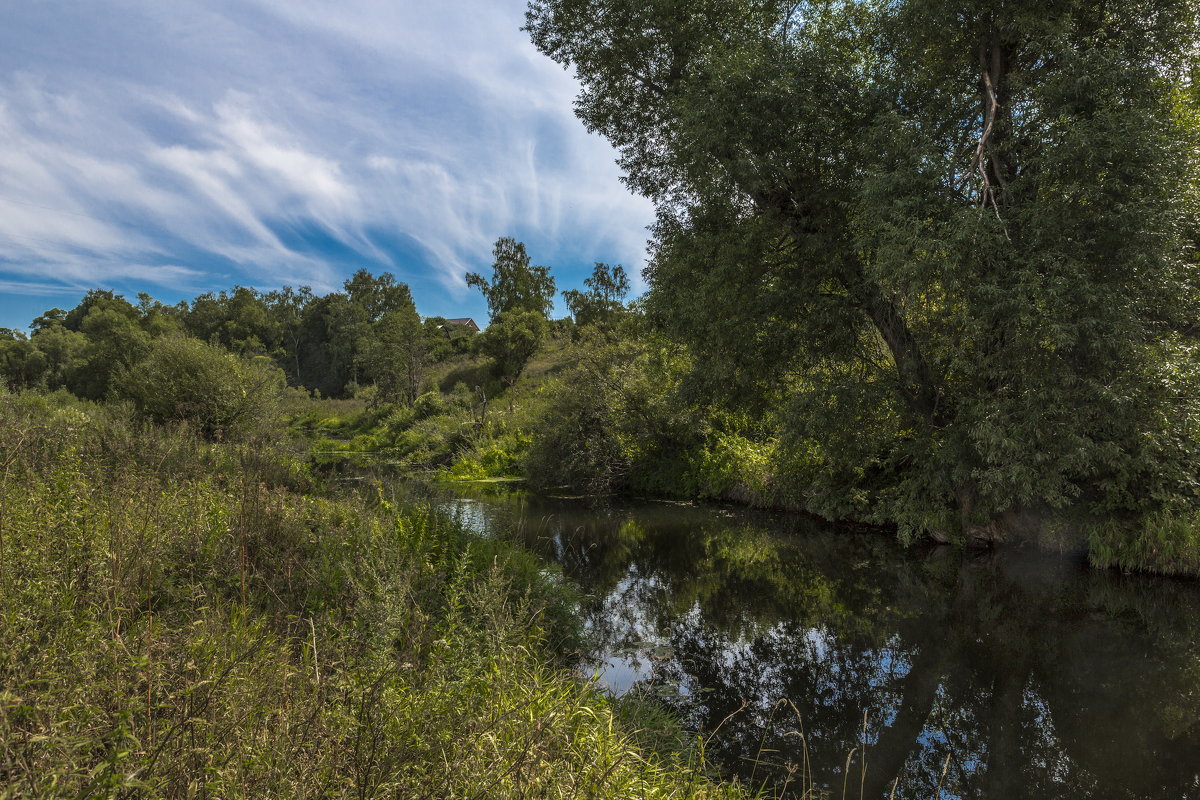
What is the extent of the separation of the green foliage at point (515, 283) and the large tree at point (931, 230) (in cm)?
4732

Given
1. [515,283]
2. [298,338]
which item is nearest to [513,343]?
[515,283]

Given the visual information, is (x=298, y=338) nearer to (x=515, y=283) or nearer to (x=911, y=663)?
(x=515, y=283)

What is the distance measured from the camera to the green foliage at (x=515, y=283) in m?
63.0

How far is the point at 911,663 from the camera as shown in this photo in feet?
23.5

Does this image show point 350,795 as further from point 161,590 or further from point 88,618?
point 161,590

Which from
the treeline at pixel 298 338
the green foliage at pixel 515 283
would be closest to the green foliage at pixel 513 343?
the treeline at pixel 298 338

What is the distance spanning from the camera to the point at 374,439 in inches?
1391

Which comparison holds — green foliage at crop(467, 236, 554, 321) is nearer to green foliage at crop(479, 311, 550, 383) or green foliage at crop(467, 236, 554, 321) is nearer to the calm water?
green foliage at crop(479, 311, 550, 383)

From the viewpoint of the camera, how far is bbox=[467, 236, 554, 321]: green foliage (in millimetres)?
63031

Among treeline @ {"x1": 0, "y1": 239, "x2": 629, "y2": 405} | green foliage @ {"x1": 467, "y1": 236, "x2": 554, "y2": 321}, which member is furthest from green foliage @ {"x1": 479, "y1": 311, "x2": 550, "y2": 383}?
green foliage @ {"x1": 467, "y1": 236, "x2": 554, "y2": 321}

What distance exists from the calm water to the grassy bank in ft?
3.99

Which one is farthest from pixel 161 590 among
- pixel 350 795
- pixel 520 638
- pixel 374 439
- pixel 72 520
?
pixel 374 439

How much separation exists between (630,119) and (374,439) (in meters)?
24.9

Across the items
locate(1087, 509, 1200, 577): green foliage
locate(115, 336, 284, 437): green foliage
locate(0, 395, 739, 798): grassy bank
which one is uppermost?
locate(115, 336, 284, 437): green foliage
